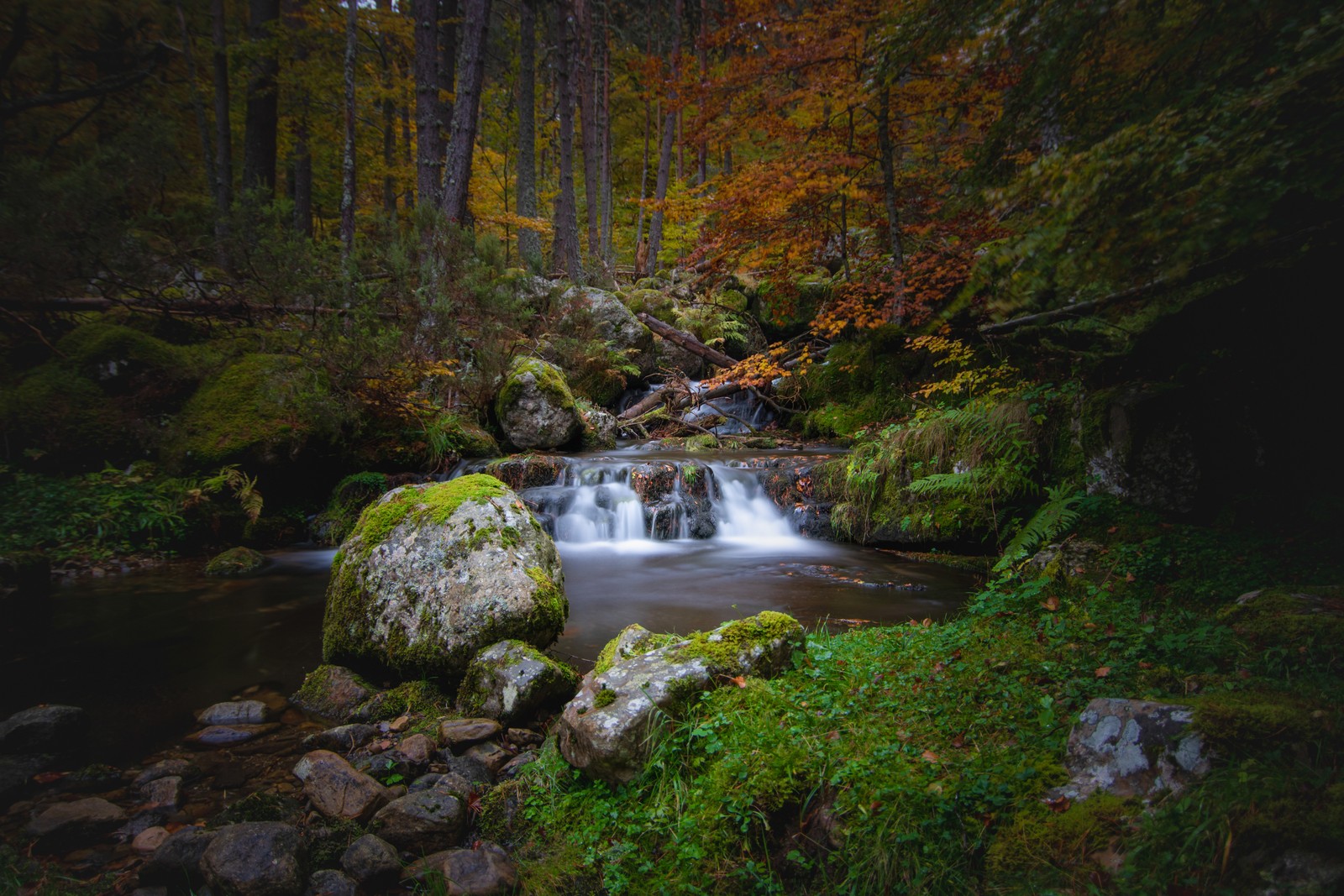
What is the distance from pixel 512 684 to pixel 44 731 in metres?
2.84

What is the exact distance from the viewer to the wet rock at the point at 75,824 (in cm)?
286

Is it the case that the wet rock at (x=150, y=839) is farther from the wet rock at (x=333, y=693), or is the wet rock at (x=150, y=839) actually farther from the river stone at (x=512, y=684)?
the river stone at (x=512, y=684)

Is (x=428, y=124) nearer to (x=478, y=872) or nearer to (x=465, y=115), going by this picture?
(x=465, y=115)

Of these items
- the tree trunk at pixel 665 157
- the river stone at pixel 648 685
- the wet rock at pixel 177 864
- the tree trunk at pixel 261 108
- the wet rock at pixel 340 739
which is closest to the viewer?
the wet rock at pixel 177 864

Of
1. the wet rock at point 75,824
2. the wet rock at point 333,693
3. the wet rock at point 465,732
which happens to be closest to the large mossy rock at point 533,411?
the wet rock at point 333,693

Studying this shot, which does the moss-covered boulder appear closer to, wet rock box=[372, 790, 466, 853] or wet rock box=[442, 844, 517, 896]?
wet rock box=[372, 790, 466, 853]

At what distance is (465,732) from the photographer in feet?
11.6

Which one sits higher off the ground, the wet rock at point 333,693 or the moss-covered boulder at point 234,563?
the moss-covered boulder at point 234,563

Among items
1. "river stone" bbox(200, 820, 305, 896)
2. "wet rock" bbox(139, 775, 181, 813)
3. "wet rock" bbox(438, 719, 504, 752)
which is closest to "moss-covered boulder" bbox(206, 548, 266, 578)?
"wet rock" bbox(139, 775, 181, 813)

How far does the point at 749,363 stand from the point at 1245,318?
23.4 feet

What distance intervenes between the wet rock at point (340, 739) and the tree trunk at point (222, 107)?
14081mm

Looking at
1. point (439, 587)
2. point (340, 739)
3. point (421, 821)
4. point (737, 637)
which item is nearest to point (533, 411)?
point (439, 587)

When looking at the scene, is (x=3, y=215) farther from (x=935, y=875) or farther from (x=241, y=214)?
(x=935, y=875)

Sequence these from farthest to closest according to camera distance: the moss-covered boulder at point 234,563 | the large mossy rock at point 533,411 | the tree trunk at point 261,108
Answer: the tree trunk at point 261,108
the large mossy rock at point 533,411
the moss-covered boulder at point 234,563
